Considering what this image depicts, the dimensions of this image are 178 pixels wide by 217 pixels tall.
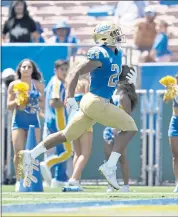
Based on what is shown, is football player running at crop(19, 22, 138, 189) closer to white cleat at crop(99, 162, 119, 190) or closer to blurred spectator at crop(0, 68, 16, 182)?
white cleat at crop(99, 162, 119, 190)

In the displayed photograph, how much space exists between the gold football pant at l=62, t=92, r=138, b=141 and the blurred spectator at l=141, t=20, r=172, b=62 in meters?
7.33

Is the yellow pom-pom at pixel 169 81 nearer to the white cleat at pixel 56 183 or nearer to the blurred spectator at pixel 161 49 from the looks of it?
the white cleat at pixel 56 183

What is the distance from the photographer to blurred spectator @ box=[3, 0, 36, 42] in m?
18.5

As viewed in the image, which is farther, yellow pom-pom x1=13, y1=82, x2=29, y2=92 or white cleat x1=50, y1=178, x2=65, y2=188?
white cleat x1=50, y1=178, x2=65, y2=188

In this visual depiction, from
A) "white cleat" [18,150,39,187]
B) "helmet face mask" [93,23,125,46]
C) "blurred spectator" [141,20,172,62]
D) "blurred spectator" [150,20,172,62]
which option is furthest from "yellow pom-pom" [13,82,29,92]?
"blurred spectator" [150,20,172,62]

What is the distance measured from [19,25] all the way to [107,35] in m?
8.24

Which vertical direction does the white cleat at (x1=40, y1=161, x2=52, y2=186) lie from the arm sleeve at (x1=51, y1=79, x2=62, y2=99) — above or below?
below

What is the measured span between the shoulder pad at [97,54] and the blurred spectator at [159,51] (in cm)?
745

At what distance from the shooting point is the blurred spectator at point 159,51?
17891mm

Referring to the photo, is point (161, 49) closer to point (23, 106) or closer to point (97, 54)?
point (23, 106)

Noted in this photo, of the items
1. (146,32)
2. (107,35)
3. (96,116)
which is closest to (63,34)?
(146,32)

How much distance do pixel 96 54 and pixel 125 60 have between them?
18.2 ft

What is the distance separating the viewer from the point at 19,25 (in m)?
18.7

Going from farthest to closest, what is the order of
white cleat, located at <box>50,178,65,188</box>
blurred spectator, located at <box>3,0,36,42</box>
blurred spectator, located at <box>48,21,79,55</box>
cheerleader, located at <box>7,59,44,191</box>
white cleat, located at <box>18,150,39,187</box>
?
blurred spectator, located at <box>3,0,36,42</box> < blurred spectator, located at <box>48,21,79,55</box> < white cleat, located at <box>50,178,65,188</box> < cheerleader, located at <box>7,59,44,191</box> < white cleat, located at <box>18,150,39,187</box>
